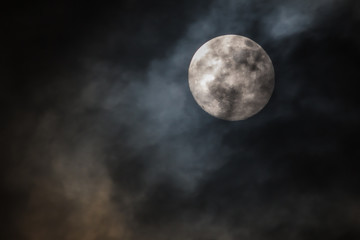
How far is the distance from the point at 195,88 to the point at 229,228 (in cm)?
1065

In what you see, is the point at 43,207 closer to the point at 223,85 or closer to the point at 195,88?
the point at 195,88

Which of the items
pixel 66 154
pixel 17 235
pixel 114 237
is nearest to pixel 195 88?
pixel 66 154

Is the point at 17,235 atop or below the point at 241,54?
below

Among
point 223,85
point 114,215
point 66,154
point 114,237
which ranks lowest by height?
point 114,237

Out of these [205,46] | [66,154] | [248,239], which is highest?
[205,46]

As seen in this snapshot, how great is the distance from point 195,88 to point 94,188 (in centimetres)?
1043

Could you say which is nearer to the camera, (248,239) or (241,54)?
(241,54)

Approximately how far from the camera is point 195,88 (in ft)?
43.4

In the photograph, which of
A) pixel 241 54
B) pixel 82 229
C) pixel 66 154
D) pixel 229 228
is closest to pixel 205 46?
pixel 241 54

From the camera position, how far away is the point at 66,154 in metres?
14.3

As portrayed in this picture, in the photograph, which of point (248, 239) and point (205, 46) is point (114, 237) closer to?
point (248, 239)

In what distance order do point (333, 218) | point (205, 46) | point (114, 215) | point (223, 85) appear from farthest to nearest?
1. point (114, 215)
2. point (333, 218)
3. point (205, 46)
4. point (223, 85)

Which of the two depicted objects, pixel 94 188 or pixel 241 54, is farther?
pixel 94 188

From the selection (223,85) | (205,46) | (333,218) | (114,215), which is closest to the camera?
(223,85)
